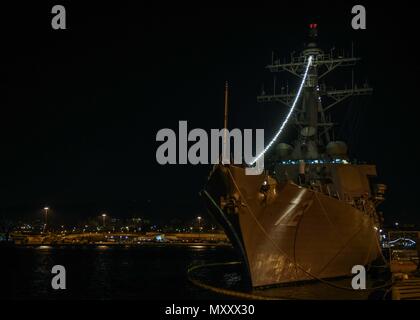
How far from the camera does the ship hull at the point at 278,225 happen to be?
16.5 m

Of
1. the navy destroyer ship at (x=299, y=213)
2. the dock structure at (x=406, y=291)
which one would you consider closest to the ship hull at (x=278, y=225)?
the navy destroyer ship at (x=299, y=213)

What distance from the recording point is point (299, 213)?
1756 centimetres

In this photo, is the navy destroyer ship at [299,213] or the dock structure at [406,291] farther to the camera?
the navy destroyer ship at [299,213]

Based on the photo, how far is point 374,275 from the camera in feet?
77.5

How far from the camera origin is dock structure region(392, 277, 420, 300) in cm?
1346

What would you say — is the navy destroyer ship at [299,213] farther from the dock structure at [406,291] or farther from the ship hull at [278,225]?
the dock structure at [406,291]

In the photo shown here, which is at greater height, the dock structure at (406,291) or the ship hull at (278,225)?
the ship hull at (278,225)

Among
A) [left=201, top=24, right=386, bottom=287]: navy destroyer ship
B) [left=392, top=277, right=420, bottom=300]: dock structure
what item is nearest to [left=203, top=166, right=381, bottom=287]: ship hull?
[left=201, top=24, right=386, bottom=287]: navy destroyer ship

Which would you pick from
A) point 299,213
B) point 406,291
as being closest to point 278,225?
point 299,213

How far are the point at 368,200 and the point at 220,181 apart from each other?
11.4 meters

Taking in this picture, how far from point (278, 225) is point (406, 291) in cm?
487

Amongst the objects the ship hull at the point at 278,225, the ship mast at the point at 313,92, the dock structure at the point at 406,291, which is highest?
the ship mast at the point at 313,92

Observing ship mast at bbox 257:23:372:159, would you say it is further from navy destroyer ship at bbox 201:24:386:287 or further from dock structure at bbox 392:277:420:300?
dock structure at bbox 392:277:420:300

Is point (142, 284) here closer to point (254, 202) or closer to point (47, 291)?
point (47, 291)
